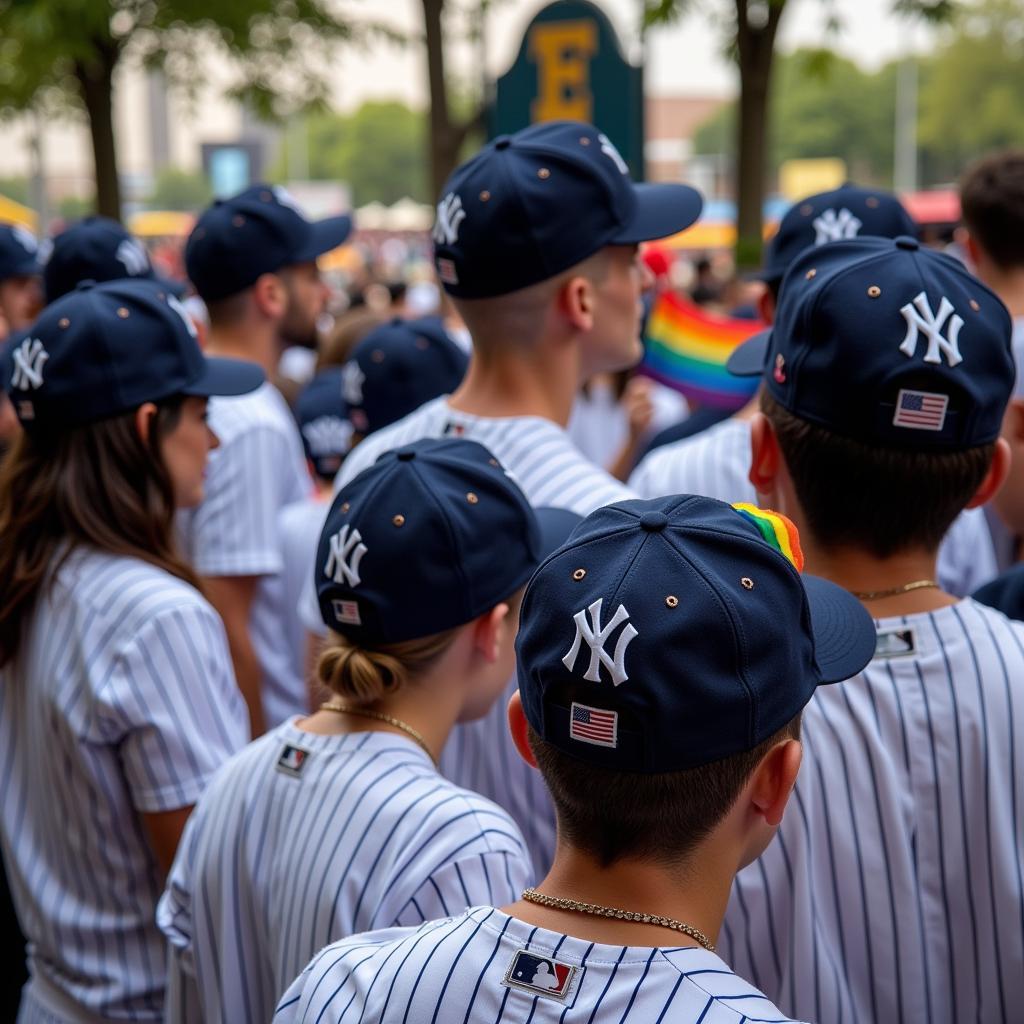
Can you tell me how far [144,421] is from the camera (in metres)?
3.03

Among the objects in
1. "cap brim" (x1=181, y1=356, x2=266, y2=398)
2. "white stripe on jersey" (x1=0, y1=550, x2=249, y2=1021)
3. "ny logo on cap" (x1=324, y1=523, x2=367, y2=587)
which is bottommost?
"white stripe on jersey" (x1=0, y1=550, x2=249, y2=1021)

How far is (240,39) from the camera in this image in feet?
41.5

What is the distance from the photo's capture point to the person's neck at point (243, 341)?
16.2 ft

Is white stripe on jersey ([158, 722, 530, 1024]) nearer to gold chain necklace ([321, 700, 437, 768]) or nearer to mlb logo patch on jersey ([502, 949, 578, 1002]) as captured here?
gold chain necklace ([321, 700, 437, 768])

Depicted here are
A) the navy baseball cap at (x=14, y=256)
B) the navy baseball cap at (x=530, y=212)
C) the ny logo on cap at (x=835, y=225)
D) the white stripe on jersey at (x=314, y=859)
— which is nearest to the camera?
the white stripe on jersey at (x=314, y=859)

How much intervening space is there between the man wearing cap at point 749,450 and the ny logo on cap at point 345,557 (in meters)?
1.30

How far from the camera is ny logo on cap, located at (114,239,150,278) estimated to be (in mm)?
5312

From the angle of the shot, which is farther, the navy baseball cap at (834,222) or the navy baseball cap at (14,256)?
the navy baseball cap at (14,256)

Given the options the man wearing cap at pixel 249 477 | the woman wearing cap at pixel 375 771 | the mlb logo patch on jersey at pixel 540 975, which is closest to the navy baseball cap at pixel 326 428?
the man wearing cap at pixel 249 477

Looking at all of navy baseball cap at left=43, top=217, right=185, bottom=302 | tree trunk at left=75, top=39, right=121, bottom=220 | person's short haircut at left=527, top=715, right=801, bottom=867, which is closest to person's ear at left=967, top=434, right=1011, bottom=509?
person's short haircut at left=527, top=715, right=801, bottom=867

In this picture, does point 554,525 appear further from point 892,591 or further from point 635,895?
point 635,895

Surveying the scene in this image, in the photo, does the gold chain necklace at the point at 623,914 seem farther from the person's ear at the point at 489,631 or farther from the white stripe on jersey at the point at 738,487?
the white stripe on jersey at the point at 738,487

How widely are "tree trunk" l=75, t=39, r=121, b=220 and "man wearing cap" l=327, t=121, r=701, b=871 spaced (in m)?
9.97

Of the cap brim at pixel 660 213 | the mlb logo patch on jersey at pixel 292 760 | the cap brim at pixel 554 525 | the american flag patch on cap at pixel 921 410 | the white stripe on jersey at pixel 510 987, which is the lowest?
the mlb logo patch on jersey at pixel 292 760
